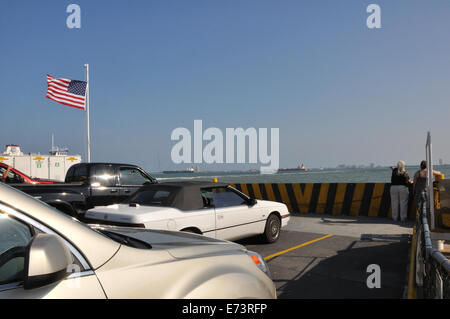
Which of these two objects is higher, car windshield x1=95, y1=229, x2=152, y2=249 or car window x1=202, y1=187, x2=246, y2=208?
car windshield x1=95, y1=229, x2=152, y2=249

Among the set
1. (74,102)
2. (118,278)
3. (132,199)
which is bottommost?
(132,199)

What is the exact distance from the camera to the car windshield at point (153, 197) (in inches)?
253

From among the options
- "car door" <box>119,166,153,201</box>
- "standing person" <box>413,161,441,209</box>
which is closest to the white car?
"car door" <box>119,166,153,201</box>

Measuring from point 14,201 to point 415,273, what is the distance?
4540 mm

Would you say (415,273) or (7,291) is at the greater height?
(7,291)

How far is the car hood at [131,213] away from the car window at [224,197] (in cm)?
129

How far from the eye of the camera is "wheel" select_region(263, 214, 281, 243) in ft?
25.8

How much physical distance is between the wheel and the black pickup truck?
3587 mm

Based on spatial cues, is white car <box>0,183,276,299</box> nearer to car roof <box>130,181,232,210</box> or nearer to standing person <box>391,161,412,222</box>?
car roof <box>130,181,232,210</box>

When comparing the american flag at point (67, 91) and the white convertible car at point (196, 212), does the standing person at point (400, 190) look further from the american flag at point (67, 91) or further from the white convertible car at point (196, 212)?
the american flag at point (67, 91)

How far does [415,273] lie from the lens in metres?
4.47

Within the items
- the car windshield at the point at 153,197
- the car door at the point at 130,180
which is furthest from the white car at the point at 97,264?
the car door at the point at 130,180

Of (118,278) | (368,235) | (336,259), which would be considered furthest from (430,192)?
(118,278)
